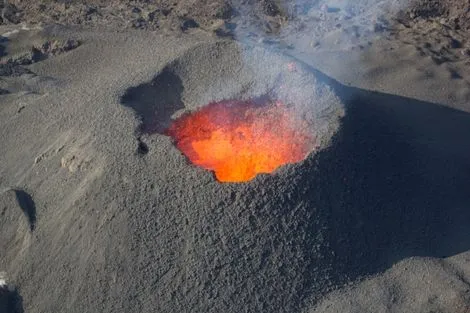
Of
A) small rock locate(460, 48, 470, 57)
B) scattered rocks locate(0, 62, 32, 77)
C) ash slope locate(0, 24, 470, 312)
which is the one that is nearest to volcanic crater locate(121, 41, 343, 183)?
ash slope locate(0, 24, 470, 312)

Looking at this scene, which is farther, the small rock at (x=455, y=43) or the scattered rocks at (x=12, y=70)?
the small rock at (x=455, y=43)

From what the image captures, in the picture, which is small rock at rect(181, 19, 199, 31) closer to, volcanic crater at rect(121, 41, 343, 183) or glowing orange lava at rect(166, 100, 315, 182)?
volcanic crater at rect(121, 41, 343, 183)

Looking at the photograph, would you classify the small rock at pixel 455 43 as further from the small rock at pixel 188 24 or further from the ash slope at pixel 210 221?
the small rock at pixel 188 24

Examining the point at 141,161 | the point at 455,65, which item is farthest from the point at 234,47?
the point at 455,65

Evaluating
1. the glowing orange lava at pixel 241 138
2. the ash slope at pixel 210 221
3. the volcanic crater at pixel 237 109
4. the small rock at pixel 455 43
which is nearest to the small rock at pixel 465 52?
the small rock at pixel 455 43

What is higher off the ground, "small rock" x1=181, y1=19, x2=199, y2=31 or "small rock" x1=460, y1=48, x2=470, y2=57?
"small rock" x1=181, y1=19, x2=199, y2=31
